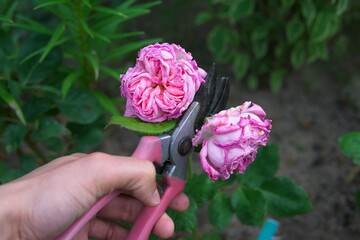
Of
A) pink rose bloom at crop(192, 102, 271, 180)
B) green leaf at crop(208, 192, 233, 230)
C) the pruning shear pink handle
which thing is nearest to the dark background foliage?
green leaf at crop(208, 192, 233, 230)

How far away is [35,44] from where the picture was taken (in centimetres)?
146

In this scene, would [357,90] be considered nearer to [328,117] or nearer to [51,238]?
[328,117]

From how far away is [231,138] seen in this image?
91 cm

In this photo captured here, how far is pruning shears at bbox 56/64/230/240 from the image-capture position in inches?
38.2

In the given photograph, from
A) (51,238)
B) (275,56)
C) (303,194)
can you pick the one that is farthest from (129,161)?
(275,56)

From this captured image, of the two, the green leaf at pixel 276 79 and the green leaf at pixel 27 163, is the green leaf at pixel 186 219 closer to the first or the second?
the green leaf at pixel 27 163

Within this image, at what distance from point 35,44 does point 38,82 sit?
114 millimetres

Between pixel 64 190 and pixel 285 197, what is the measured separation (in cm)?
66

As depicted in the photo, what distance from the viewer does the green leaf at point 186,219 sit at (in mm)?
1188

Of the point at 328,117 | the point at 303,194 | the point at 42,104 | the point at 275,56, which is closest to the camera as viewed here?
the point at 303,194

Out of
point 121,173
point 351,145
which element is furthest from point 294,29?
point 121,173

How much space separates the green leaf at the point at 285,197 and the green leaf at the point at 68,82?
619 mm

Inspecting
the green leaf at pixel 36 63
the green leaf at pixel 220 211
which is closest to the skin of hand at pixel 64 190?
the green leaf at pixel 220 211

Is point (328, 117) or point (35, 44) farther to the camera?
point (328, 117)
